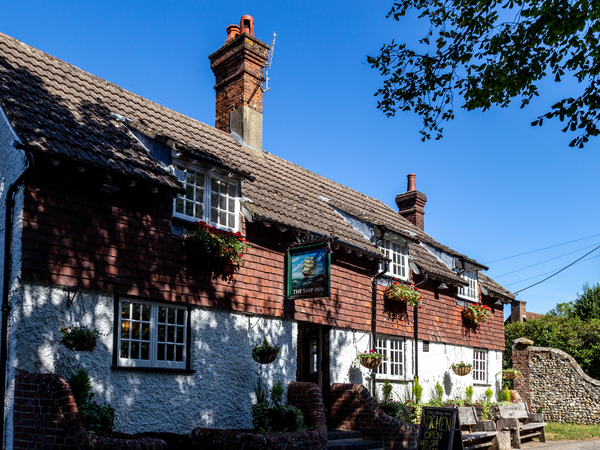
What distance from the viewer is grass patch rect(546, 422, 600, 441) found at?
19094 millimetres

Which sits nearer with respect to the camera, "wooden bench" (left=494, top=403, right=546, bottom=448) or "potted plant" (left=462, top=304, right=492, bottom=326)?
"wooden bench" (left=494, top=403, right=546, bottom=448)

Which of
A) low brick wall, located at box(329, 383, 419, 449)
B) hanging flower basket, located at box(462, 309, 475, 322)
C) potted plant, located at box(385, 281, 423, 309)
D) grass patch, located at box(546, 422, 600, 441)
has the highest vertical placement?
potted plant, located at box(385, 281, 423, 309)

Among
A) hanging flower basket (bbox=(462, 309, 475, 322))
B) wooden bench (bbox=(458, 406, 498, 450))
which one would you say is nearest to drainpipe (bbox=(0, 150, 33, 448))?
wooden bench (bbox=(458, 406, 498, 450))

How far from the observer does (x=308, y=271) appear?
12.6 m

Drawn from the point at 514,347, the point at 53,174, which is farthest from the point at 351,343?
the point at 514,347

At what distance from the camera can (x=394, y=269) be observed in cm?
1773

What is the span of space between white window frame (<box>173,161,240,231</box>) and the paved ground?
1050cm

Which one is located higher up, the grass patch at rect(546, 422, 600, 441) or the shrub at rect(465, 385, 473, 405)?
the shrub at rect(465, 385, 473, 405)

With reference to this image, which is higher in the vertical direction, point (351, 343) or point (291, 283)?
point (291, 283)

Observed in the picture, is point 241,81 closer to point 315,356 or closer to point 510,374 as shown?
point 315,356

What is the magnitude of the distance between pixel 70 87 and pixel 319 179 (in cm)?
880

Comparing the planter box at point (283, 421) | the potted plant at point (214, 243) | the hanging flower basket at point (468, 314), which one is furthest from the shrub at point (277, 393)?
the hanging flower basket at point (468, 314)

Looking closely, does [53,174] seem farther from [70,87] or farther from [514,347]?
[514,347]

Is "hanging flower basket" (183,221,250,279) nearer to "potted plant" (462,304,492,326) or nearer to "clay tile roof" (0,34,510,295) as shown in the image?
"clay tile roof" (0,34,510,295)
